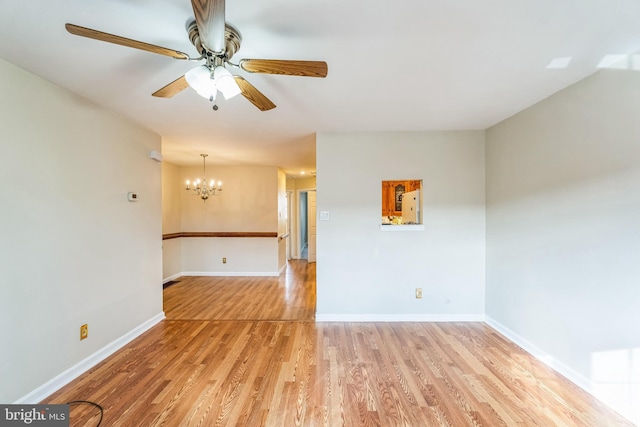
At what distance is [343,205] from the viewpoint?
124 inches

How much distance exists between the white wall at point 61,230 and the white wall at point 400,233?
2075 mm

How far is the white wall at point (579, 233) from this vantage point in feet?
5.56

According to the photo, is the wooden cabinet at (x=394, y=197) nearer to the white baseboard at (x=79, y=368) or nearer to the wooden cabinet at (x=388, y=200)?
the wooden cabinet at (x=388, y=200)

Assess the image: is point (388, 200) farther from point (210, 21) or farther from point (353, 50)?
point (210, 21)

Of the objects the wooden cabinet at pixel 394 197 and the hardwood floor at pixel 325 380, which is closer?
the hardwood floor at pixel 325 380

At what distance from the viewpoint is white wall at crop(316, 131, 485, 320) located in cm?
313

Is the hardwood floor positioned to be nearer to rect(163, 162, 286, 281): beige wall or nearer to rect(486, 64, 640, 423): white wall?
rect(486, 64, 640, 423): white wall

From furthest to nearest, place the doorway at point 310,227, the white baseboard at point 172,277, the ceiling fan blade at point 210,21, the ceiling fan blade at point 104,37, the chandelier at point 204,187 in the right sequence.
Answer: the doorway at point 310,227 < the white baseboard at point 172,277 < the chandelier at point 204,187 < the ceiling fan blade at point 104,37 < the ceiling fan blade at point 210,21

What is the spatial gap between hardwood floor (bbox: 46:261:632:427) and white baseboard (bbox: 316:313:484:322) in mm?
89

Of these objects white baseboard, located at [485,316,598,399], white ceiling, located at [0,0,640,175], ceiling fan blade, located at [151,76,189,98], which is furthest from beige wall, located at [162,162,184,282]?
white baseboard, located at [485,316,598,399]

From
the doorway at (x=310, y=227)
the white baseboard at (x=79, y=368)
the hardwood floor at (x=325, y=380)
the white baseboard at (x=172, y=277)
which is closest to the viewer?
the hardwood floor at (x=325, y=380)

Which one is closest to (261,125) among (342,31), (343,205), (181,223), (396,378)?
(343,205)

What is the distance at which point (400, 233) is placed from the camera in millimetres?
3148

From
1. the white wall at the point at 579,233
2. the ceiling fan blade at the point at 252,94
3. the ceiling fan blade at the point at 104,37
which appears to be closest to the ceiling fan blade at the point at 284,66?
the ceiling fan blade at the point at 252,94
